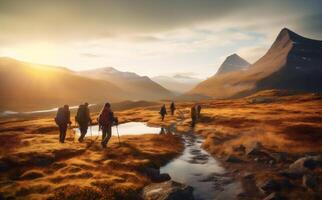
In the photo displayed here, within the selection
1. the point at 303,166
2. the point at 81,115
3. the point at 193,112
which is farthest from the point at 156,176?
the point at 193,112

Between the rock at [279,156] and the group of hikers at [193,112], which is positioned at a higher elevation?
the group of hikers at [193,112]

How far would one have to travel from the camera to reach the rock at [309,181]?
1725cm

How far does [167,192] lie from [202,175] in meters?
6.59

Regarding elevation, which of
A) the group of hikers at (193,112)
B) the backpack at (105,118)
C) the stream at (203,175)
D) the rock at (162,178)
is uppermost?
the backpack at (105,118)

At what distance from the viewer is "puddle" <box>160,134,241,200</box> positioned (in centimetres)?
1758

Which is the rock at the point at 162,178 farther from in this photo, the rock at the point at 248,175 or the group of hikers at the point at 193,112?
the group of hikers at the point at 193,112

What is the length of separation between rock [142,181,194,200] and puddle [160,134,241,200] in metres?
1.18

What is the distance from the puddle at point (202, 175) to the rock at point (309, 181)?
3842 millimetres

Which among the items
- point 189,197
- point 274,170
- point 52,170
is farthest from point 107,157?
point 274,170

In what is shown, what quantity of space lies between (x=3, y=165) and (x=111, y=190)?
887cm

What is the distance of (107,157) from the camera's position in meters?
23.5

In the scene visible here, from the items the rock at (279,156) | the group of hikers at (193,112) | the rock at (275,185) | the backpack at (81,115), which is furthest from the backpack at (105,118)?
Result: the group of hikers at (193,112)

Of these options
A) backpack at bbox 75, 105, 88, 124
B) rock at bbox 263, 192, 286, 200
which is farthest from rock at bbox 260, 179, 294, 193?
backpack at bbox 75, 105, 88, 124

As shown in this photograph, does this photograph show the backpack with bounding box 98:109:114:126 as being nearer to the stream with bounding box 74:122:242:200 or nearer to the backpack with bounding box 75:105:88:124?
the backpack with bounding box 75:105:88:124
